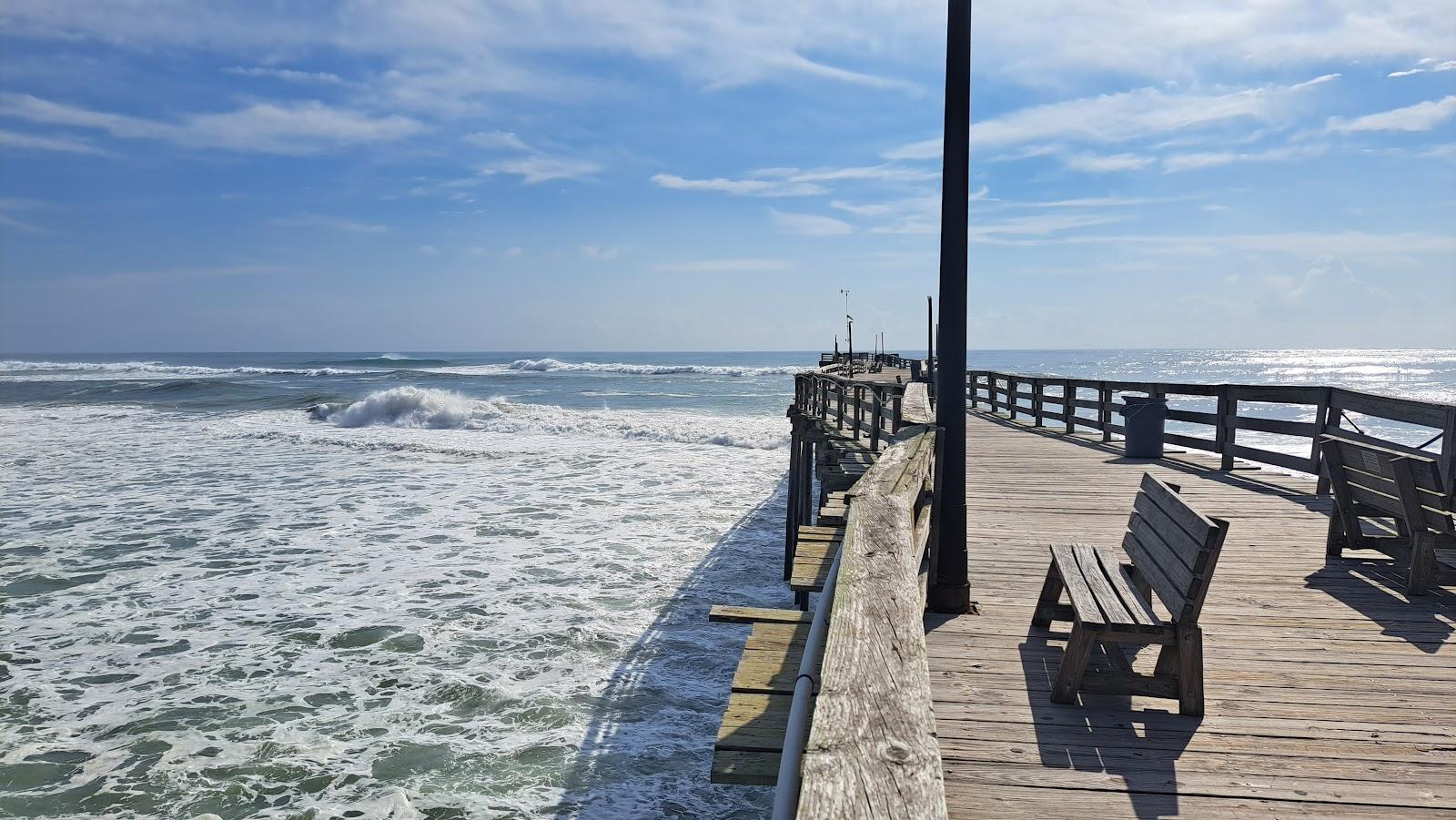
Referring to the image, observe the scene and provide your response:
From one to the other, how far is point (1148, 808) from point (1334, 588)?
3570mm

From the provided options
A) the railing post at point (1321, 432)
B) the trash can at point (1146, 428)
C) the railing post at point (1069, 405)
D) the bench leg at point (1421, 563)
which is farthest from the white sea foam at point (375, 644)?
the railing post at point (1321, 432)

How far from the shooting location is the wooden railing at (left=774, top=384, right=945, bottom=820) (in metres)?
1.22

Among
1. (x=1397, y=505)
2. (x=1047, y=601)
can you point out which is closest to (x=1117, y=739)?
(x=1047, y=601)

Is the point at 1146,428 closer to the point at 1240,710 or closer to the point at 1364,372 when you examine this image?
the point at 1240,710

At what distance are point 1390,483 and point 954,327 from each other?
3.27 m

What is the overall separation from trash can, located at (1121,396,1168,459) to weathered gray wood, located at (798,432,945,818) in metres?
10.6

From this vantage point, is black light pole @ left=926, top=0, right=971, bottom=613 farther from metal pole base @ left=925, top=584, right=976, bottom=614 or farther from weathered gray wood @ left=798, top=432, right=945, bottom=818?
weathered gray wood @ left=798, top=432, right=945, bottom=818

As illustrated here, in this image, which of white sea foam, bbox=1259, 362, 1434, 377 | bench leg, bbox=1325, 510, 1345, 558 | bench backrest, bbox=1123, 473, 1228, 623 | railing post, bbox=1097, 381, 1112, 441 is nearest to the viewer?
bench backrest, bbox=1123, 473, 1228, 623

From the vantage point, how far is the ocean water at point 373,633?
570 centimetres

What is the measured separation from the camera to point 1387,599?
5.06 meters

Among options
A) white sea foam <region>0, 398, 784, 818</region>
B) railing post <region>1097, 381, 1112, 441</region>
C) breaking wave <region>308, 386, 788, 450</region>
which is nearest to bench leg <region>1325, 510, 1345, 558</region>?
white sea foam <region>0, 398, 784, 818</region>

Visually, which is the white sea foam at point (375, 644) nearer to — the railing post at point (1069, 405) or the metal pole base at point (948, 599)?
the metal pole base at point (948, 599)

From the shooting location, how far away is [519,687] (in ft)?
23.8

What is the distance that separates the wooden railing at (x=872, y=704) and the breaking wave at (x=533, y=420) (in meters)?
25.6
